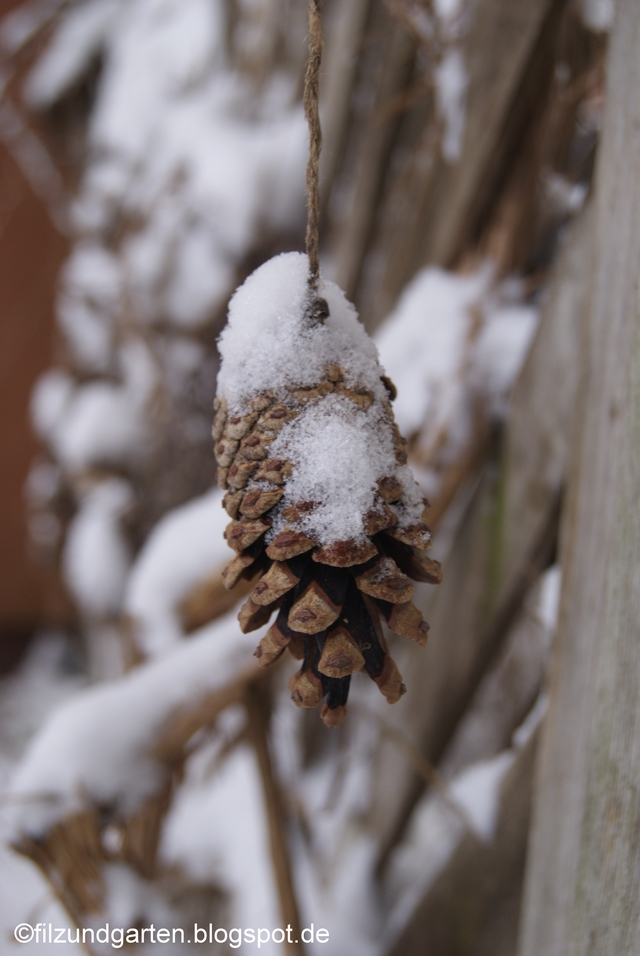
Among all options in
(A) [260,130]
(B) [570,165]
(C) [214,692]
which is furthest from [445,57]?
(C) [214,692]

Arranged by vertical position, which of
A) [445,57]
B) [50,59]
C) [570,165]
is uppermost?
[50,59]

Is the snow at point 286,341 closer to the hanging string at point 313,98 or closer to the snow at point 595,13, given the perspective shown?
the hanging string at point 313,98

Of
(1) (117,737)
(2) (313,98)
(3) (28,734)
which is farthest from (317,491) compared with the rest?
(3) (28,734)

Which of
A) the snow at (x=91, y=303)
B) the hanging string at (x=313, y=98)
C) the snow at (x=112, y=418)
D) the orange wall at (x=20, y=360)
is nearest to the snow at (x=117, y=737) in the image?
the hanging string at (x=313, y=98)

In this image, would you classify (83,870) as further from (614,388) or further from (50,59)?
(50,59)

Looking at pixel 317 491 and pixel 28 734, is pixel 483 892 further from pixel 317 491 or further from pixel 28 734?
pixel 28 734
